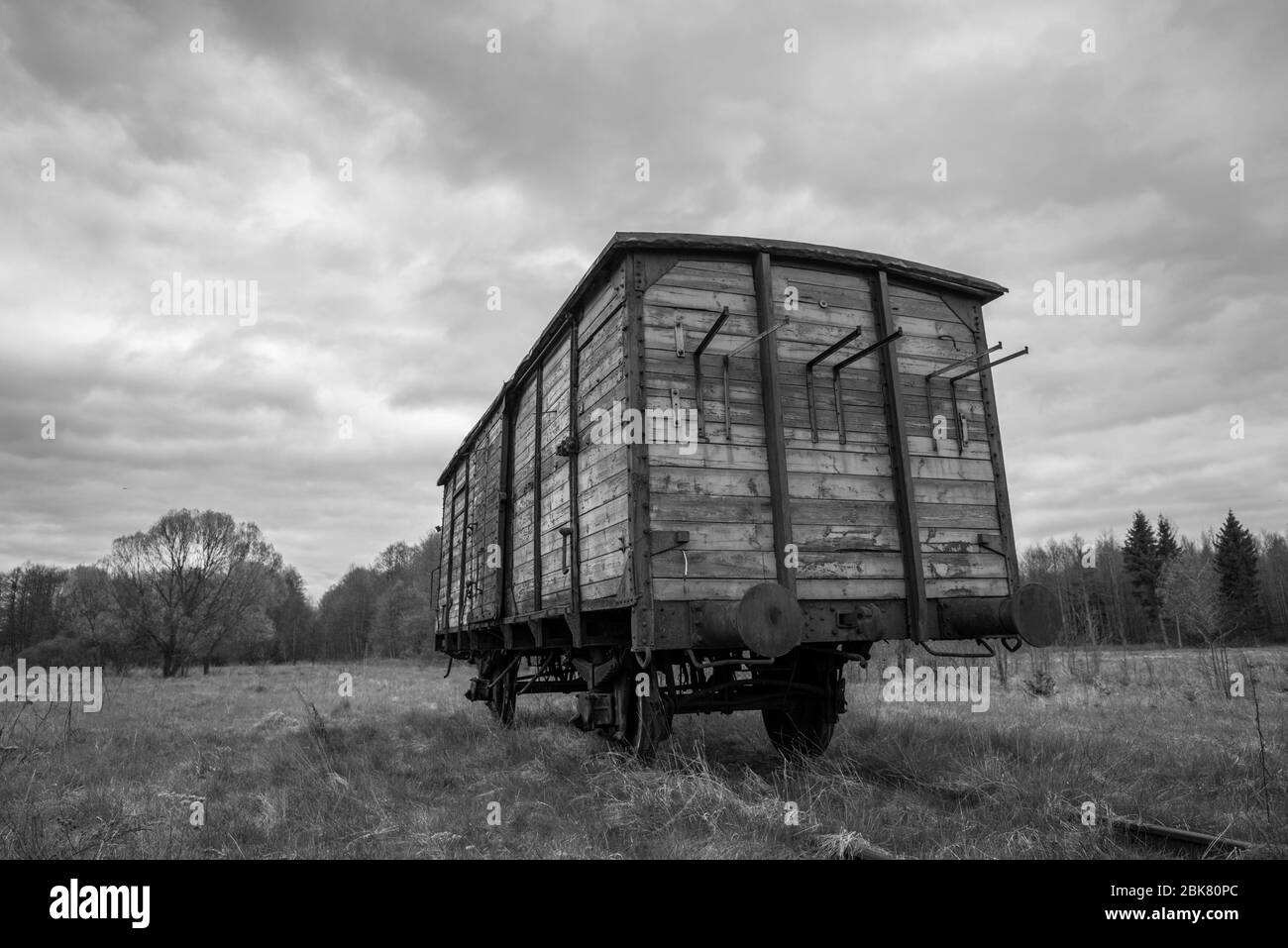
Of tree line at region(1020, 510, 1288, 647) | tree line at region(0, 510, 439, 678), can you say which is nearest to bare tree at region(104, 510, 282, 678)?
tree line at region(0, 510, 439, 678)

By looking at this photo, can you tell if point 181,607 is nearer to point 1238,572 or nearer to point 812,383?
point 812,383

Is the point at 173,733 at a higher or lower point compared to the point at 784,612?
lower

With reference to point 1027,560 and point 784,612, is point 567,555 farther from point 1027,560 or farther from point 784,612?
point 1027,560

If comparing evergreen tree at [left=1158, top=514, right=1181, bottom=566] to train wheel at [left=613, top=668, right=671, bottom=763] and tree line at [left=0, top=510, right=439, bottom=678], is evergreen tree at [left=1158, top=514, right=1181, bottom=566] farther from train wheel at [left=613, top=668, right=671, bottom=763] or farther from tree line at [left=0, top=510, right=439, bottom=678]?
train wheel at [left=613, top=668, right=671, bottom=763]

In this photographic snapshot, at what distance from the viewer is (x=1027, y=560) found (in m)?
73.9

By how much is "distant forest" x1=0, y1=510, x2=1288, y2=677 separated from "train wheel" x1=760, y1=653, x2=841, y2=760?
35.5 feet

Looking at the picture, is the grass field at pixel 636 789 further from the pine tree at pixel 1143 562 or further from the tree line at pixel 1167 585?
the pine tree at pixel 1143 562

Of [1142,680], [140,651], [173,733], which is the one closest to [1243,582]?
[1142,680]

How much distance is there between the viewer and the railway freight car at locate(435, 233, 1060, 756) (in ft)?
18.5

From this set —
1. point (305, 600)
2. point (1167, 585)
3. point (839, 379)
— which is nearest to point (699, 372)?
point (839, 379)

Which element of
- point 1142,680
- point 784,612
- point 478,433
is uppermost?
point 478,433

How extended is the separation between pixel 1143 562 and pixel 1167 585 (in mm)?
12449

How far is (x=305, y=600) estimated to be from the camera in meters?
70.2
